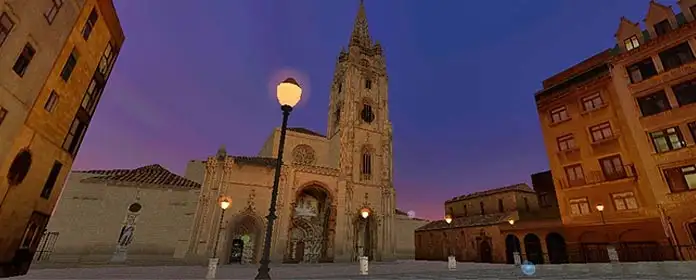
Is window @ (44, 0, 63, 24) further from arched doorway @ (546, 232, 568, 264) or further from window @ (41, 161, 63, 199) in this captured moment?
arched doorway @ (546, 232, 568, 264)

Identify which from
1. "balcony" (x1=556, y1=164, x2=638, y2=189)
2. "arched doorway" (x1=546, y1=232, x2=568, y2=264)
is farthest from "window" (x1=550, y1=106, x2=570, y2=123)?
"arched doorway" (x1=546, y1=232, x2=568, y2=264)

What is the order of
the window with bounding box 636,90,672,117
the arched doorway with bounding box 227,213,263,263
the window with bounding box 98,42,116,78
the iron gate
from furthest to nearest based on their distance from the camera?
the arched doorway with bounding box 227,213,263,263 < the iron gate < the window with bounding box 636,90,672,117 < the window with bounding box 98,42,116,78

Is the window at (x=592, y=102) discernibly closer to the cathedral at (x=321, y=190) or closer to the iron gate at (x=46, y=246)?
the cathedral at (x=321, y=190)

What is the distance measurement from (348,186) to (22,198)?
934 inches

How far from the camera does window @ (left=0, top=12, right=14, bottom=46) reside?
9281 millimetres

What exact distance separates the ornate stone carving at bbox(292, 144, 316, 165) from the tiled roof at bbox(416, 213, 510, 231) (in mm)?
19815

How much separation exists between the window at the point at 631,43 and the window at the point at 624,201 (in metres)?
10.7

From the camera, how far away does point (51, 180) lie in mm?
13391

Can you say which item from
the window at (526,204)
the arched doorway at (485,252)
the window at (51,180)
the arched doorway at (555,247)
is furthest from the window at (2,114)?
the window at (526,204)

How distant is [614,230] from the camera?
18.2m

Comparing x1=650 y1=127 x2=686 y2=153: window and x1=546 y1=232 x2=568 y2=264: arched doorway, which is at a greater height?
x1=650 y1=127 x2=686 y2=153: window

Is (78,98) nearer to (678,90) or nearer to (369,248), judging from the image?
(369,248)

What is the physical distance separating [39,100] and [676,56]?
3426cm

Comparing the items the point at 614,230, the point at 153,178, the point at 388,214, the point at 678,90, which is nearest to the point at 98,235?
the point at 153,178
